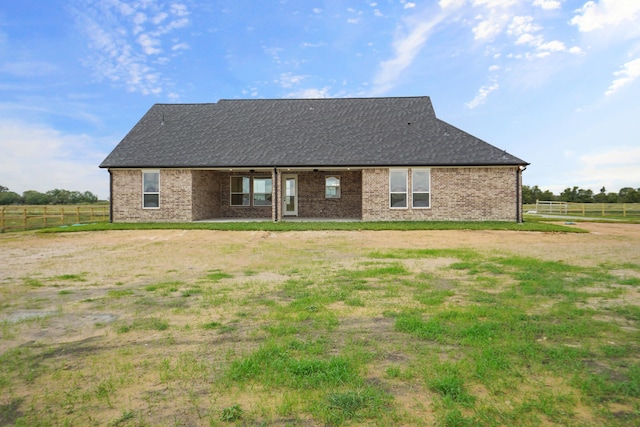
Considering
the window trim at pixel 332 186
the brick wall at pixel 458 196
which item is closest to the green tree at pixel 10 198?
the window trim at pixel 332 186

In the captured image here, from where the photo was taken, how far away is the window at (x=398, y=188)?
1941 centimetres

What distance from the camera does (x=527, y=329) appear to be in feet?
14.3

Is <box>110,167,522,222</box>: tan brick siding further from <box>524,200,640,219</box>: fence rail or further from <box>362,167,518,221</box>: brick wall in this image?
<box>524,200,640,219</box>: fence rail

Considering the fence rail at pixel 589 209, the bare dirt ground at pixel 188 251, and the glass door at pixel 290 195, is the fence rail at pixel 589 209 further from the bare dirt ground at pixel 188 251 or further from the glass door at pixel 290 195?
the glass door at pixel 290 195

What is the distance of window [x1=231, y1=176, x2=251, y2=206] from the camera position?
912 inches

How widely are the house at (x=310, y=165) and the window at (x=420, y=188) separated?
0.05 m

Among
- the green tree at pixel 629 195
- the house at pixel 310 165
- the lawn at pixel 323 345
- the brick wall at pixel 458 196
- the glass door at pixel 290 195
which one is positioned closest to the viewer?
the lawn at pixel 323 345

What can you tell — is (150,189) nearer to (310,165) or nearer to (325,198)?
(310,165)

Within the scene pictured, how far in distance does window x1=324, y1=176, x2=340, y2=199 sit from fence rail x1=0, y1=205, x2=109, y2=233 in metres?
13.9

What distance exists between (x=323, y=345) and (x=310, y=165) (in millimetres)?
16120

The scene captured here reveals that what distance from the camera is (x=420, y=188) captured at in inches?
765

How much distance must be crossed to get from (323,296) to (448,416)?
3.27 m

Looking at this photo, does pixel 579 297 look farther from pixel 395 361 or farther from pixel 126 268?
pixel 126 268

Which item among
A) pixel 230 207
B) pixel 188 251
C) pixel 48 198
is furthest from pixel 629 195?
pixel 48 198
